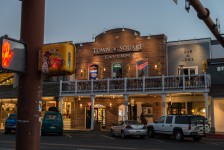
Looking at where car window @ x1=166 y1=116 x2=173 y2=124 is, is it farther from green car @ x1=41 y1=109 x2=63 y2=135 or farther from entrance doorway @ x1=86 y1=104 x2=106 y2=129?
entrance doorway @ x1=86 y1=104 x2=106 y2=129

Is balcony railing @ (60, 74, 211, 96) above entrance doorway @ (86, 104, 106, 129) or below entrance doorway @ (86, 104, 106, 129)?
above

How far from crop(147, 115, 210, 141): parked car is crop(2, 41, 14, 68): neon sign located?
19.6 m

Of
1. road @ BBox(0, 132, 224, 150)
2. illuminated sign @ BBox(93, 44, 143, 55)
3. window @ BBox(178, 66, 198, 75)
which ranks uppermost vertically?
illuminated sign @ BBox(93, 44, 143, 55)

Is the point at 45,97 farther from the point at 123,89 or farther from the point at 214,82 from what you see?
the point at 214,82

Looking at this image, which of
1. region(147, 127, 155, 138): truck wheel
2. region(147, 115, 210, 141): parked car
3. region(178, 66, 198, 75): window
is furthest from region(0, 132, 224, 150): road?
region(178, 66, 198, 75): window

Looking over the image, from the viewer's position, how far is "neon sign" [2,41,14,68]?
3.87 meters

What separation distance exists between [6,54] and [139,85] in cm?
2682

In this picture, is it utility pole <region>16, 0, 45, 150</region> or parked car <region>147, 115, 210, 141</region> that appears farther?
parked car <region>147, 115, 210, 141</region>

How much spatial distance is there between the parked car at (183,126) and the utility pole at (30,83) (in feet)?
63.3

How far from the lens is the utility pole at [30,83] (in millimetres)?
4047

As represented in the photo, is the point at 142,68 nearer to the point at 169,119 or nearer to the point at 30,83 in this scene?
the point at 169,119

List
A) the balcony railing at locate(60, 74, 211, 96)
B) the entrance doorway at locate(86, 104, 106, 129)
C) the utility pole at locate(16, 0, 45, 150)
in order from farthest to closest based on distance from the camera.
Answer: the entrance doorway at locate(86, 104, 106, 129) → the balcony railing at locate(60, 74, 211, 96) → the utility pole at locate(16, 0, 45, 150)

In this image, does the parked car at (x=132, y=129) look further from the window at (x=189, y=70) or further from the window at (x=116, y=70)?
the window at (x=116, y=70)

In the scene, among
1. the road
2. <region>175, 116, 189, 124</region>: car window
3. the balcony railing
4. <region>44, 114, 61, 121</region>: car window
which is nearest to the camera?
the road
